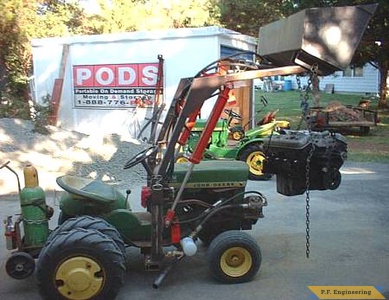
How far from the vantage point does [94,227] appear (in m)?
4.12

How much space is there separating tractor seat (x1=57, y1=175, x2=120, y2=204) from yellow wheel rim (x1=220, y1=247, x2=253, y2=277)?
1167 mm

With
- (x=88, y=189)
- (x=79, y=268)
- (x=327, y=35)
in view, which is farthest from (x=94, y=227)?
(x=327, y=35)

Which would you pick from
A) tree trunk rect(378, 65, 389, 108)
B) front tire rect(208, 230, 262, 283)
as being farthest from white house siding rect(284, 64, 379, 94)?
front tire rect(208, 230, 262, 283)

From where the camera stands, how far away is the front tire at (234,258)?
14.4 feet

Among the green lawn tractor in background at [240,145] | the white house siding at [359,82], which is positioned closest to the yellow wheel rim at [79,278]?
the green lawn tractor in background at [240,145]

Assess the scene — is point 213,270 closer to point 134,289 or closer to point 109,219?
point 134,289

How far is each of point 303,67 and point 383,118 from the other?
17007 mm

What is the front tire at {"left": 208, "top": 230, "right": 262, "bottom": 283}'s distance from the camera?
14.4 feet

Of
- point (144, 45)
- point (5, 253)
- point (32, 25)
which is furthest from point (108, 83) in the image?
point (5, 253)

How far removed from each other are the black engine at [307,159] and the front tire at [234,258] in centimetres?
82

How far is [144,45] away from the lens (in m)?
13.8

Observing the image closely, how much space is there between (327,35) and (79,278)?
2.78 m

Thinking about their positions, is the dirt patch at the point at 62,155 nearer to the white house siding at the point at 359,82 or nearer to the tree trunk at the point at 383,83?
the tree trunk at the point at 383,83

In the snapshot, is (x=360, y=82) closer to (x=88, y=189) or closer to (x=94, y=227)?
(x=88, y=189)
